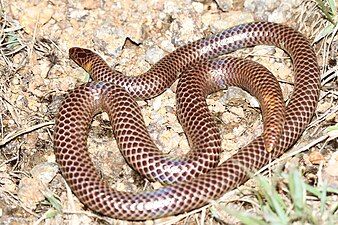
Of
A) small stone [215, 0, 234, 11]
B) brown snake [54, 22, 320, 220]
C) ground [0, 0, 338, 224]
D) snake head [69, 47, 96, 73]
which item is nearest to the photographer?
brown snake [54, 22, 320, 220]

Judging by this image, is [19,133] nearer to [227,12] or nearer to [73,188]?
[73,188]

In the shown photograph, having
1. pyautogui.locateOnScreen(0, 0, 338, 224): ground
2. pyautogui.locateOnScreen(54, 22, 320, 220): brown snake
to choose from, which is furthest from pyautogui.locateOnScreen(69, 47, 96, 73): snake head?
pyautogui.locateOnScreen(0, 0, 338, 224): ground

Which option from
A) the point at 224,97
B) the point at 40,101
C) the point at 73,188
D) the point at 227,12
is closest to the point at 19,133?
the point at 40,101

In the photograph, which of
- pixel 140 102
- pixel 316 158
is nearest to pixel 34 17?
pixel 140 102

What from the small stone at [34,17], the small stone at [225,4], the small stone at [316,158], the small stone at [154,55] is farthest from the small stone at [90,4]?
the small stone at [316,158]

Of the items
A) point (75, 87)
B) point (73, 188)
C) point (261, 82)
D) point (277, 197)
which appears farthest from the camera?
point (75, 87)

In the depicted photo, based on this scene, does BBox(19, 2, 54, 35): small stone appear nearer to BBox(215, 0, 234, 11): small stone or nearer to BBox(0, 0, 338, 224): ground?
BBox(0, 0, 338, 224): ground

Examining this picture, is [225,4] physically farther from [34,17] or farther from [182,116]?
[34,17]
